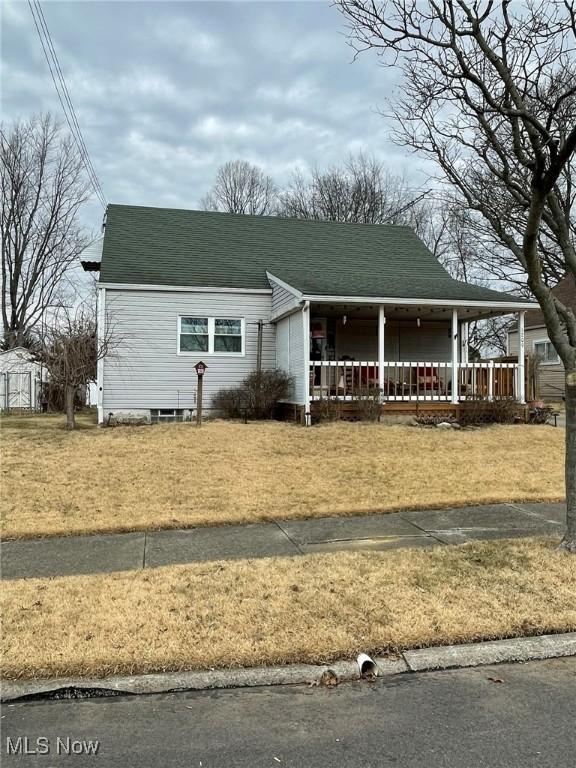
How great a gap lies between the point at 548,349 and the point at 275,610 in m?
26.5

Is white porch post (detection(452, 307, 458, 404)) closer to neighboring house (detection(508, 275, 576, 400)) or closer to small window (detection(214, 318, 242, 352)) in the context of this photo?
small window (detection(214, 318, 242, 352))

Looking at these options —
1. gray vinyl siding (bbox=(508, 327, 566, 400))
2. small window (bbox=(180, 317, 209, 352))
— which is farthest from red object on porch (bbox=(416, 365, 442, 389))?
gray vinyl siding (bbox=(508, 327, 566, 400))

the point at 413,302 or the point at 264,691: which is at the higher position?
the point at 413,302

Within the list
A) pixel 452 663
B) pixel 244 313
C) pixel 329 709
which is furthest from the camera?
pixel 244 313

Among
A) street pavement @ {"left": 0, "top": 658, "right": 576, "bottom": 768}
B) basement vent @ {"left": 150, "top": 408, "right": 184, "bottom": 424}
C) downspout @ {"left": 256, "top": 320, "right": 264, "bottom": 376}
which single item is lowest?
street pavement @ {"left": 0, "top": 658, "right": 576, "bottom": 768}

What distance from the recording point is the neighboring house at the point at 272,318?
14.2m

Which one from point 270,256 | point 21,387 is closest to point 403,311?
point 270,256

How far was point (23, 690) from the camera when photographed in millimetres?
3316

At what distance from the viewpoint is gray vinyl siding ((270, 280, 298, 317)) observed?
46.3ft

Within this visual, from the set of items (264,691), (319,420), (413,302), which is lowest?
(264,691)

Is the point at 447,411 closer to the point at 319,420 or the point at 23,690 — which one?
the point at 319,420

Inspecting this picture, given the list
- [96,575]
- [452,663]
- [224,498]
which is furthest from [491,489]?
[96,575]

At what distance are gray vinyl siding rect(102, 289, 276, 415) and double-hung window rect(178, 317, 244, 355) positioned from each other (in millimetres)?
139

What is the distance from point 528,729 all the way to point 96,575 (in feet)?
11.9
